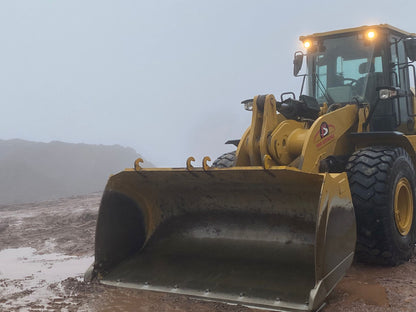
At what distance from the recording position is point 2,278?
16.5ft

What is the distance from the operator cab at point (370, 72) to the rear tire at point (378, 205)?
0.95m

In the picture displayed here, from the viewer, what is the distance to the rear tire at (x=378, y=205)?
4.59 meters

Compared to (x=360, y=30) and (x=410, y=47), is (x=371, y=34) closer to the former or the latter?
(x=360, y=30)

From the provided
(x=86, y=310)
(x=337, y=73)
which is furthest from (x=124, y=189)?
(x=337, y=73)

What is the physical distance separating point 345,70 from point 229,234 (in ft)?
9.17

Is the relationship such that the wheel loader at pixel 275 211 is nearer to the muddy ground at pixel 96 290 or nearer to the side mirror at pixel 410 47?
the side mirror at pixel 410 47

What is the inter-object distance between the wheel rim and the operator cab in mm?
982

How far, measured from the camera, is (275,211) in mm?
4344

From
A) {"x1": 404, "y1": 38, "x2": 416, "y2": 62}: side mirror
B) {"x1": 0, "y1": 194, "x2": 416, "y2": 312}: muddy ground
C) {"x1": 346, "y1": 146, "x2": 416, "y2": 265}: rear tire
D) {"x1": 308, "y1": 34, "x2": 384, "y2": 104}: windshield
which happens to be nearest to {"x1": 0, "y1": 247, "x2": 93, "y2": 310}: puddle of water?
{"x1": 0, "y1": 194, "x2": 416, "y2": 312}: muddy ground

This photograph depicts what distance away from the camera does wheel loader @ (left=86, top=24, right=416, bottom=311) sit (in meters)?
3.71

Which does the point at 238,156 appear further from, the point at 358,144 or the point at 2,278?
the point at 2,278

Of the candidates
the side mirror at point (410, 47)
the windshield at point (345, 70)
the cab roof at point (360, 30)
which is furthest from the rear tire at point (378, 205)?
the cab roof at point (360, 30)

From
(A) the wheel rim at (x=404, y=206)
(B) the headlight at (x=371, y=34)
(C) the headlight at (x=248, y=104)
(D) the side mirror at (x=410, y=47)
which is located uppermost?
(B) the headlight at (x=371, y=34)

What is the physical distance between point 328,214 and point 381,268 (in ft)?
5.43
